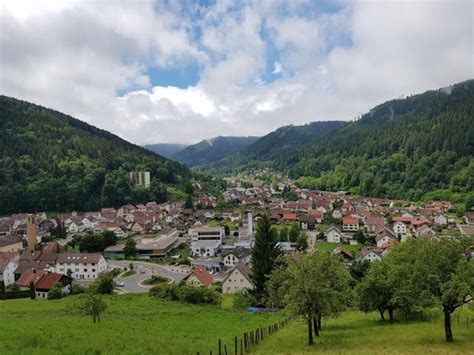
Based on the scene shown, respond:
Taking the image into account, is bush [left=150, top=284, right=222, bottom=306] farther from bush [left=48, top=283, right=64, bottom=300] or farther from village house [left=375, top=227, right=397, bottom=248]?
village house [left=375, top=227, right=397, bottom=248]

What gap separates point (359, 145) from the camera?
603 feet

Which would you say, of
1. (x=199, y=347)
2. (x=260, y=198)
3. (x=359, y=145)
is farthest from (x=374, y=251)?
(x=359, y=145)

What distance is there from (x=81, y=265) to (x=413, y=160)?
11415 centimetres

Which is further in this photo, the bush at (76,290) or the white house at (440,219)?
the white house at (440,219)

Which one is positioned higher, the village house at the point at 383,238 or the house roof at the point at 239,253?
the village house at the point at 383,238

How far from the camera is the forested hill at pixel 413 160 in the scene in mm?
121688

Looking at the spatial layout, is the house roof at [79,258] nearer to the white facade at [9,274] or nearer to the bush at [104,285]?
the white facade at [9,274]

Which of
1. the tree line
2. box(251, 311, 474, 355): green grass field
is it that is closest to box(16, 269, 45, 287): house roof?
the tree line

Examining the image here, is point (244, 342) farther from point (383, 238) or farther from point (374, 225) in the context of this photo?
point (374, 225)

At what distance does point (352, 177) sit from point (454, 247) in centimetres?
13693

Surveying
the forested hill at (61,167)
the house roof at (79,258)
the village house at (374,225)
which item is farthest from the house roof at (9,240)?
the village house at (374,225)

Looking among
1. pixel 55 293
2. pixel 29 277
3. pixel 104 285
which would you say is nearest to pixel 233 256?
pixel 104 285

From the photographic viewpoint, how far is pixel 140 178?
143 meters

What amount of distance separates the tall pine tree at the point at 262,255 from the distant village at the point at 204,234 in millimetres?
9079
